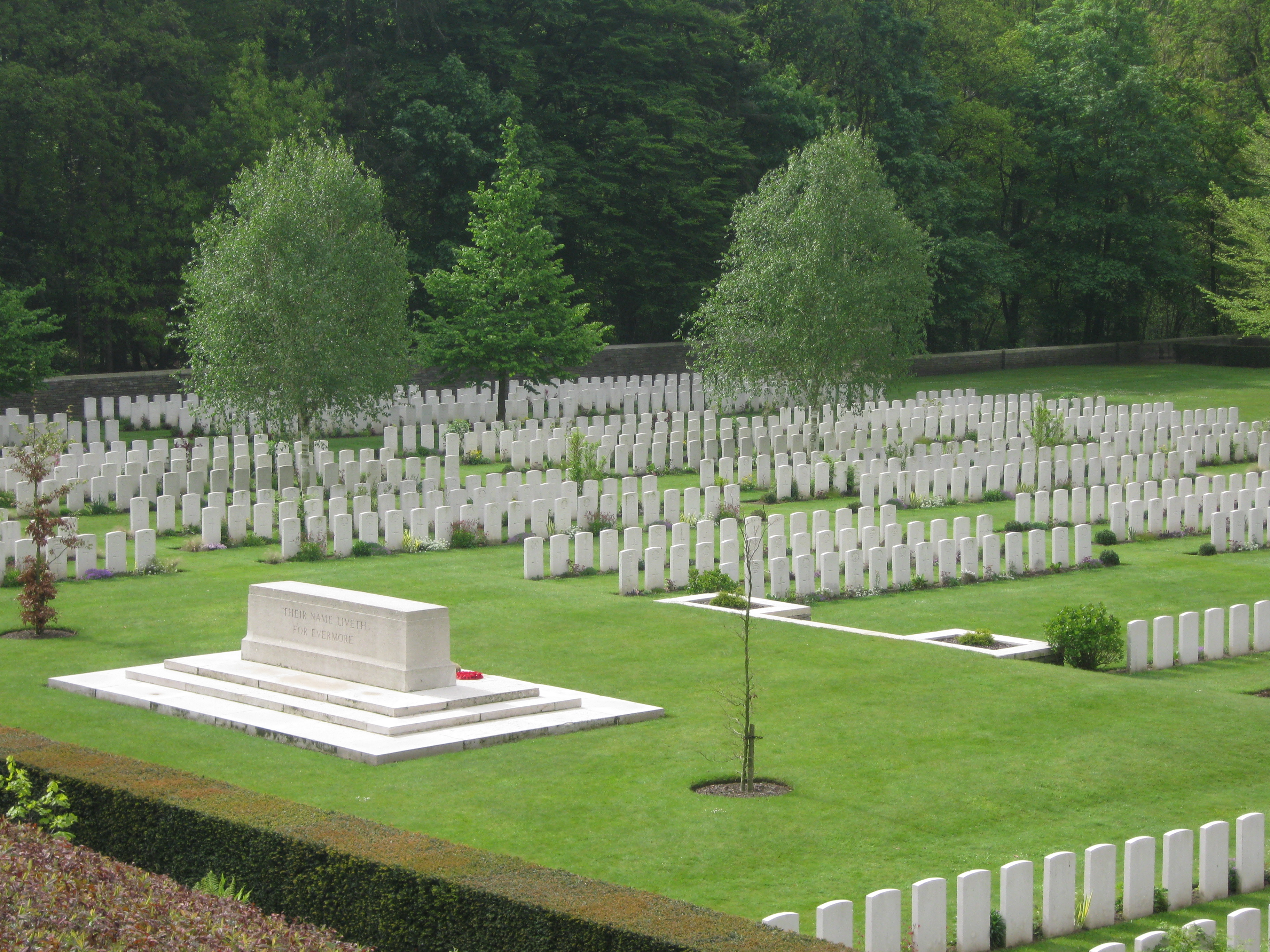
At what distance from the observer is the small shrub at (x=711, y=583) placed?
16250 mm

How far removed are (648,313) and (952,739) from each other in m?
36.3

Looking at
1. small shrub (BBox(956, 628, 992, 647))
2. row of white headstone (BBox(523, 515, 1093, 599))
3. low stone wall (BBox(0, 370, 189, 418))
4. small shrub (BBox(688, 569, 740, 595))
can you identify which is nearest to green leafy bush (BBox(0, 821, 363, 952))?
small shrub (BBox(956, 628, 992, 647))

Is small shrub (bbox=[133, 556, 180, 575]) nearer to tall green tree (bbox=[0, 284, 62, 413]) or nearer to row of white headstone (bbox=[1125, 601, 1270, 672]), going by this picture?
row of white headstone (bbox=[1125, 601, 1270, 672])

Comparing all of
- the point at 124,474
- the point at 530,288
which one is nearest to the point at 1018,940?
the point at 124,474

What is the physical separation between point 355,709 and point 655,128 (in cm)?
3614

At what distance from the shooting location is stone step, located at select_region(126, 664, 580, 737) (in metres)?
10.9

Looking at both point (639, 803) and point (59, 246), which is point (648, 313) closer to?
point (59, 246)

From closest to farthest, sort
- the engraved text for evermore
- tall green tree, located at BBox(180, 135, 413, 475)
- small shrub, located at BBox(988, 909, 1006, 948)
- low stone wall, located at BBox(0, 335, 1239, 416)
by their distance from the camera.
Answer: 1. small shrub, located at BBox(988, 909, 1006, 948)
2. the engraved text for evermore
3. tall green tree, located at BBox(180, 135, 413, 475)
4. low stone wall, located at BBox(0, 335, 1239, 416)

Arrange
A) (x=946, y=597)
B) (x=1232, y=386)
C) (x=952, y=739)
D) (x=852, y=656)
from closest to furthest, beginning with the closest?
(x=952, y=739)
(x=852, y=656)
(x=946, y=597)
(x=1232, y=386)

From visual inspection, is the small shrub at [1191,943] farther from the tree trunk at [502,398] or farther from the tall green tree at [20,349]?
the tree trunk at [502,398]

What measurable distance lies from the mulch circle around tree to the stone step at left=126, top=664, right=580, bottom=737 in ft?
6.75

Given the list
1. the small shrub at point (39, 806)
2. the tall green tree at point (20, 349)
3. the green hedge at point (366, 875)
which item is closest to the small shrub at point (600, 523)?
the green hedge at point (366, 875)

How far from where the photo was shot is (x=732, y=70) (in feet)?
153

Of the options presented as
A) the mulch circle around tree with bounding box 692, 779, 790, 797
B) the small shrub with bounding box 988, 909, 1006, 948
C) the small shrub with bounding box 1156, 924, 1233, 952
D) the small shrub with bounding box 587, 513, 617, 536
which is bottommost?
the small shrub with bounding box 988, 909, 1006, 948
